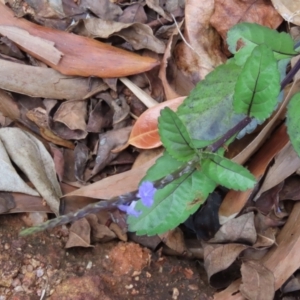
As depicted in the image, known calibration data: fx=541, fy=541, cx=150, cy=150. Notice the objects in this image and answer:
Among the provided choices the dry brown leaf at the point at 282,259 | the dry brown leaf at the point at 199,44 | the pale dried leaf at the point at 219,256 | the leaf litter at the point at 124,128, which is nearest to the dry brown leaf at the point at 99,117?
the leaf litter at the point at 124,128

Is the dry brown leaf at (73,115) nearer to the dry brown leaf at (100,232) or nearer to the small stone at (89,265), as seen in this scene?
the dry brown leaf at (100,232)

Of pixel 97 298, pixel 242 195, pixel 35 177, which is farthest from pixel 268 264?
pixel 35 177

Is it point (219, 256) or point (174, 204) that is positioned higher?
point (174, 204)

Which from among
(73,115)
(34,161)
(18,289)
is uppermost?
(73,115)

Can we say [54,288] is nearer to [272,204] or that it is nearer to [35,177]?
[35,177]

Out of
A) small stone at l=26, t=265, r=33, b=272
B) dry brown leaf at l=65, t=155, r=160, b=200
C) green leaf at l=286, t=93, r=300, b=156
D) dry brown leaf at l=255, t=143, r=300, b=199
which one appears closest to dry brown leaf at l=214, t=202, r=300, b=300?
dry brown leaf at l=255, t=143, r=300, b=199

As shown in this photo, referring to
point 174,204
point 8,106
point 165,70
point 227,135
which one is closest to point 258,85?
point 227,135

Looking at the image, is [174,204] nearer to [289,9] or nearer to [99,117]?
[99,117]
